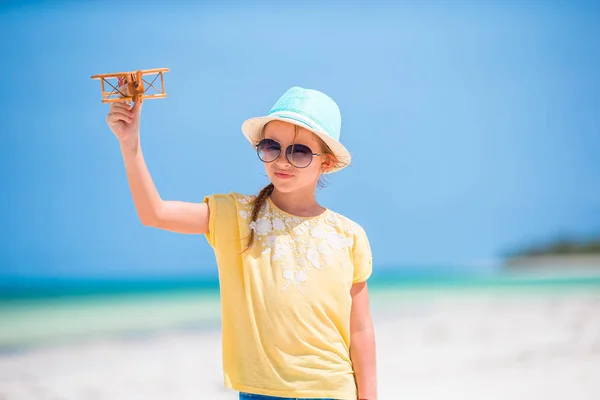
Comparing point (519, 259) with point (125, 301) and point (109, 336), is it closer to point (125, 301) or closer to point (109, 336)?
point (125, 301)

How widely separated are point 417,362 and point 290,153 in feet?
10.7

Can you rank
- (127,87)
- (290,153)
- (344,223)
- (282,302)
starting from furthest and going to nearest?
(344,223) → (290,153) → (282,302) → (127,87)

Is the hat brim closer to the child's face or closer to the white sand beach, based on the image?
the child's face

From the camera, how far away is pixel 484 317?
6949 mm

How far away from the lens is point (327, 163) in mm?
2084

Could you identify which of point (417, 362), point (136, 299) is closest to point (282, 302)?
point (417, 362)

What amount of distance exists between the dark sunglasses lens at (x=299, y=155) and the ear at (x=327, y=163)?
12 centimetres

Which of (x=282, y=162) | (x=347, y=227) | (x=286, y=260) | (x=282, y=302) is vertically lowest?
(x=282, y=302)

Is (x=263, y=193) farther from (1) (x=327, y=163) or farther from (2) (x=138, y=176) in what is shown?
(2) (x=138, y=176)

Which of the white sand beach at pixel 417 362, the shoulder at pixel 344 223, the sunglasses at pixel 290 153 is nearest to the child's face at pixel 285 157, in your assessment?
the sunglasses at pixel 290 153

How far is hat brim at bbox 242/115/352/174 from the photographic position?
6.25 feet

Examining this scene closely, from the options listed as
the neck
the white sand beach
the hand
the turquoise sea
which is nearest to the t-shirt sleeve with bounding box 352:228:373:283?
the neck

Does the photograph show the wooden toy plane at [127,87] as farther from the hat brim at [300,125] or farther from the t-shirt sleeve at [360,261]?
the t-shirt sleeve at [360,261]

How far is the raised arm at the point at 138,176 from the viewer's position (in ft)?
5.67
